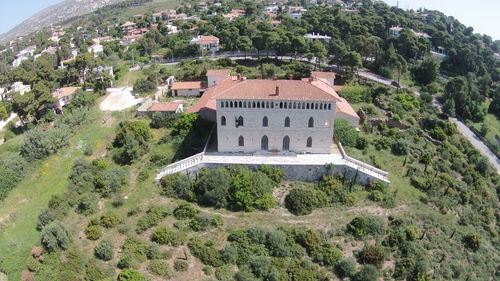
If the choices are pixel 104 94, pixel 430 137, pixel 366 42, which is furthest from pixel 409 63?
pixel 104 94

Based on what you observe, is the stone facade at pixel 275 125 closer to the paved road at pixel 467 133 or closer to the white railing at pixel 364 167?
the white railing at pixel 364 167

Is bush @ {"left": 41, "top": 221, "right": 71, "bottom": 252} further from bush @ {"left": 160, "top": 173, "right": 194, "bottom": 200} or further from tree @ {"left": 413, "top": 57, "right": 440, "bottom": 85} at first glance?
tree @ {"left": 413, "top": 57, "right": 440, "bottom": 85}

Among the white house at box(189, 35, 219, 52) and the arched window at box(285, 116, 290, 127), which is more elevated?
the white house at box(189, 35, 219, 52)

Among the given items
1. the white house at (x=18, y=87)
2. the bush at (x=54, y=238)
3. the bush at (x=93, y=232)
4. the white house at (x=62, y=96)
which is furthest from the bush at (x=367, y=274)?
the white house at (x=18, y=87)

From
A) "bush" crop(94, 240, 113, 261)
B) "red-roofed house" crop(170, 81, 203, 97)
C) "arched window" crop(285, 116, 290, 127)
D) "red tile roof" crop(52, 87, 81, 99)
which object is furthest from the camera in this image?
"red tile roof" crop(52, 87, 81, 99)

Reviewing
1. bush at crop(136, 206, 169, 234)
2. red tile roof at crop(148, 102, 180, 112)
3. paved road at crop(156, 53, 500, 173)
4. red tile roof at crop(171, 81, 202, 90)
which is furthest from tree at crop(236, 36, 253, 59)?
bush at crop(136, 206, 169, 234)

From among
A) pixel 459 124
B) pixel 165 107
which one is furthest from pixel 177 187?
pixel 459 124
